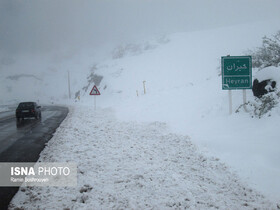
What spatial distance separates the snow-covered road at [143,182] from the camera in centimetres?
379

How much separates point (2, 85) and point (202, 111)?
110381mm

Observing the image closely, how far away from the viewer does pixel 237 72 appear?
926 centimetres

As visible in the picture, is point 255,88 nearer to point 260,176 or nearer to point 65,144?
point 260,176

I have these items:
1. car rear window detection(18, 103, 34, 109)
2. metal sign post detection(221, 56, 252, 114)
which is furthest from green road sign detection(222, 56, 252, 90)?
car rear window detection(18, 103, 34, 109)

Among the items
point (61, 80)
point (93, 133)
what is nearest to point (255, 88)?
point (93, 133)

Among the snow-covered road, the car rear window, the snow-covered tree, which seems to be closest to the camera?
the snow-covered road

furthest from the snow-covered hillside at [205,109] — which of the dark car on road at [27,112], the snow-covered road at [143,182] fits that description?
the dark car on road at [27,112]

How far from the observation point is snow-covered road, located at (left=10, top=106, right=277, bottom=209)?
379cm

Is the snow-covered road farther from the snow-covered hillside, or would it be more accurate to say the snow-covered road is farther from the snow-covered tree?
the snow-covered tree

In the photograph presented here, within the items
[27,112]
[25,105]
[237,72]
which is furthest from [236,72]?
[25,105]

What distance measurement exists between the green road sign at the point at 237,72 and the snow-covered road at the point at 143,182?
3733 millimetres

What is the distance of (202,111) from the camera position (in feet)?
36.8

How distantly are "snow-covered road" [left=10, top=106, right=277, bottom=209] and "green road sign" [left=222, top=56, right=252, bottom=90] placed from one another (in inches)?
147

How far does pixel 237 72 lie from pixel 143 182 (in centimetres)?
715
